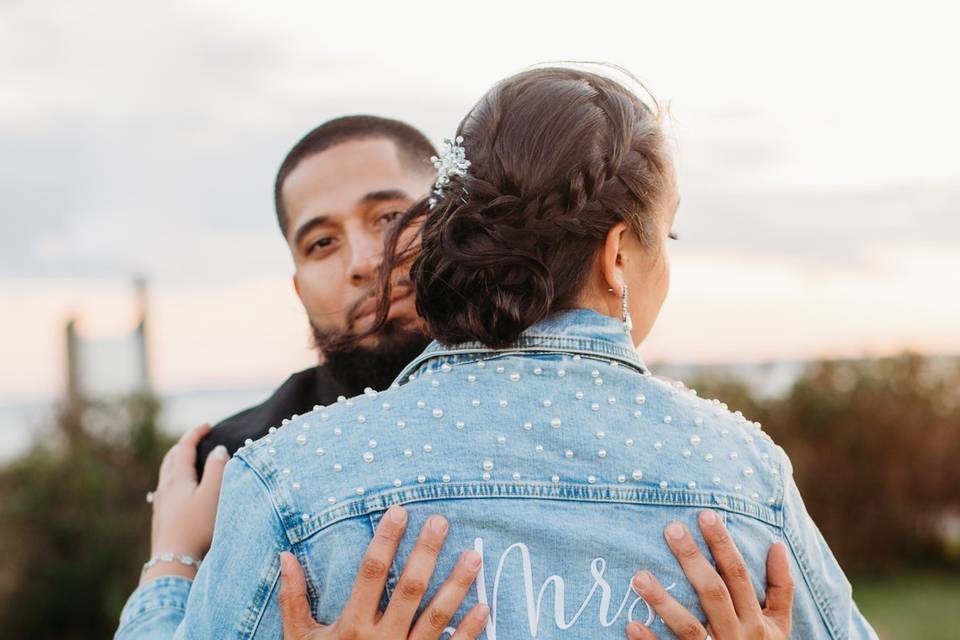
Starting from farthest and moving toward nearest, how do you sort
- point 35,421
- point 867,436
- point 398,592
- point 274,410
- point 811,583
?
point 867,436
point 35,421
point 274,410
point 811,583
point 398,592

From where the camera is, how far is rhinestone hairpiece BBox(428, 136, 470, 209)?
1.80 m

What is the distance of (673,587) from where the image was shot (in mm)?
1719

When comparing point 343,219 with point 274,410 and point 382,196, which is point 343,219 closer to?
point 382,196

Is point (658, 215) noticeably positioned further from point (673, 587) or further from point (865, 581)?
point (865, 581)

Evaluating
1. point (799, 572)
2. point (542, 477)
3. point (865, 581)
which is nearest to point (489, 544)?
point (542, 477)

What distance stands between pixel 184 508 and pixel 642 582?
3.64 ft

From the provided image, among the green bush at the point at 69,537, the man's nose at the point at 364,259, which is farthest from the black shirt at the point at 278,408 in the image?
the green bush at the point at 69,537

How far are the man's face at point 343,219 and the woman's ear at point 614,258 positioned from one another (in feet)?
3.59

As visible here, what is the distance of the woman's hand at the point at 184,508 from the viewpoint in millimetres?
2201

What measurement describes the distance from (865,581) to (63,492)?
6742mm

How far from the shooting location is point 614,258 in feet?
5.75

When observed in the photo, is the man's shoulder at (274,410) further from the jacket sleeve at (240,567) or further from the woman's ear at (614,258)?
the woman's ear at (614,258)

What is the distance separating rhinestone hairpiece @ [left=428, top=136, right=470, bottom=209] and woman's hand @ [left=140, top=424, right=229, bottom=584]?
0.87 metres

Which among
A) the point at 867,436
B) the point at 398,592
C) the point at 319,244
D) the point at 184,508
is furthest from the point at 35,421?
the point at 867,436
